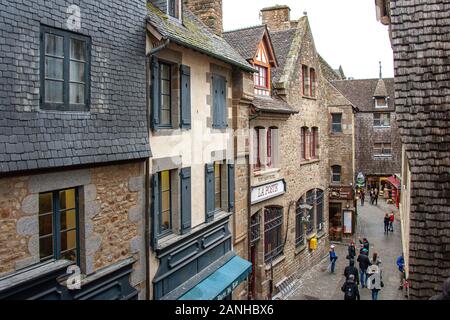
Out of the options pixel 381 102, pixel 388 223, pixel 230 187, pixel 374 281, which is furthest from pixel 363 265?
pixel 381 102

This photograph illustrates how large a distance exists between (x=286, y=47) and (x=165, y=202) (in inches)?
438

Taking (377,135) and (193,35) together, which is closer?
(193,35)

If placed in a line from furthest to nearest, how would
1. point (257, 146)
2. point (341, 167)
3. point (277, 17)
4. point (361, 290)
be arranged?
point (341, 167)
point (277, 17)
point (361, 290)
point (257, 146)

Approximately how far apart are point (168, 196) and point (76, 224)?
2.74 meters

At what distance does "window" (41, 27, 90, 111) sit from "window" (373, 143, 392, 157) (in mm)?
33360

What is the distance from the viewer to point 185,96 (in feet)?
31.8

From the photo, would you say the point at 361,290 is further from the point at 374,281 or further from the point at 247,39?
the point at 247,39

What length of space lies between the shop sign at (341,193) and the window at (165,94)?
53.4ft

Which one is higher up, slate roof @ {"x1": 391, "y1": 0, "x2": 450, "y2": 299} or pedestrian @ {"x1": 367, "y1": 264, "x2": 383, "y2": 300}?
slate roof @ {"x1": 391, "y1": 0, "x2": 450, "y2": 299}

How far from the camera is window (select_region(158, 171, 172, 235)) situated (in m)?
9.28

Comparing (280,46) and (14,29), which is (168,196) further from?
(280,46)

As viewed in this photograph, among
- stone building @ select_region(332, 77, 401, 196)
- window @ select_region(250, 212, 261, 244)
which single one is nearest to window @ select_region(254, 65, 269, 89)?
window @ select_region(250, 212, 261, 244)

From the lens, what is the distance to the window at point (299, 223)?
1744cm

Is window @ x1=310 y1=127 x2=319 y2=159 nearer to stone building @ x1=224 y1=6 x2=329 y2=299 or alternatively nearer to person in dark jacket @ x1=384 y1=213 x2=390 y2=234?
stone building @ x1=224 y1=6 x2=329 y2=299
